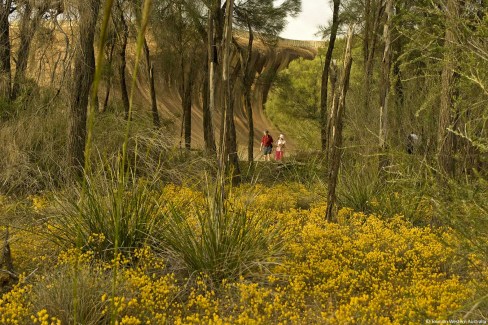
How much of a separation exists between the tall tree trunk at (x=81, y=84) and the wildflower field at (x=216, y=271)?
2.36 m

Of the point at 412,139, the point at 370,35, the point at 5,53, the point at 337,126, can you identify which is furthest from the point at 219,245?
the point at 370,35

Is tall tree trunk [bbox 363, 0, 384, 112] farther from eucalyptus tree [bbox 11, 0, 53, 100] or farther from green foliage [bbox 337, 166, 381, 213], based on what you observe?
eucalyptus tree [bbox 11, 0, 53, 100]

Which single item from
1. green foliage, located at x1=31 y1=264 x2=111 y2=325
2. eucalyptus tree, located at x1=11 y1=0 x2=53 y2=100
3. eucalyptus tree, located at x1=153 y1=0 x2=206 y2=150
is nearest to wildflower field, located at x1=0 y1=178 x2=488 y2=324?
green foliage, located at x1=31 y1=264 x2=111 y2=325

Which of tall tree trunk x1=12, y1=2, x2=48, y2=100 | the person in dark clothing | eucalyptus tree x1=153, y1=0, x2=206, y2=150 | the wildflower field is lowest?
the wildflower field

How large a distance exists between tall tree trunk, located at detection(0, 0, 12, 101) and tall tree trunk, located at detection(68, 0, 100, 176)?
5.90ft

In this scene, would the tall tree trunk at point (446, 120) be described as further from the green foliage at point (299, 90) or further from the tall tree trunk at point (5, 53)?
the green foliage at point (299, 90)

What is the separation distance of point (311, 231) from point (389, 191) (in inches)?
85.3

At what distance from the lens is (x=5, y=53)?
10.0 m

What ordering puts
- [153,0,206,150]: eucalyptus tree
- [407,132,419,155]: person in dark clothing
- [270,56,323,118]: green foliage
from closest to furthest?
[407,132,419,155]: person in dark clothing, [153,0,206,150]: eucalyptus tree, [270,56,323,118]: green foliage

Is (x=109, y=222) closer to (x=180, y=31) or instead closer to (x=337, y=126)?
(x=337, y=126)

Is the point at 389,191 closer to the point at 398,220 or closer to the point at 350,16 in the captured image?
the point at 398,220

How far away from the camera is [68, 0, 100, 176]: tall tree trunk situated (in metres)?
7.71

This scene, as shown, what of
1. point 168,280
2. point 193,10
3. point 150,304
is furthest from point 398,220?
point 193,10

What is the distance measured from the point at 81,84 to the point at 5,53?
3.05 metres
